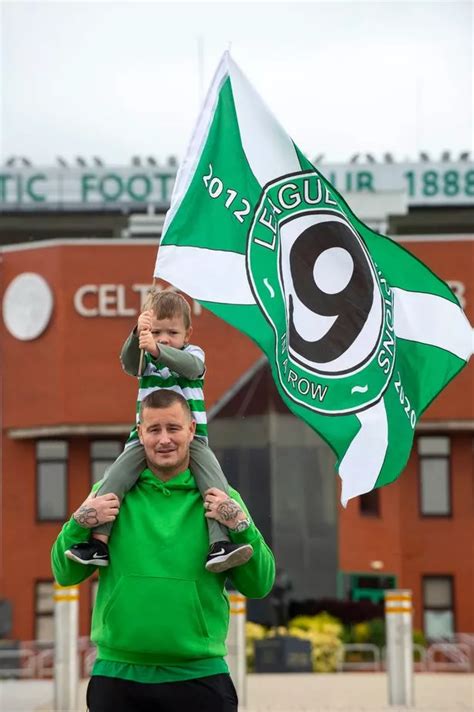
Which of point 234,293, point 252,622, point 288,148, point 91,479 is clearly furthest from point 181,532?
point 91,479

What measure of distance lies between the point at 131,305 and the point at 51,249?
2257 millimetres

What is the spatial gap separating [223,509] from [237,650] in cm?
1035

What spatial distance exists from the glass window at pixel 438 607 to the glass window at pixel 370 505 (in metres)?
2.10

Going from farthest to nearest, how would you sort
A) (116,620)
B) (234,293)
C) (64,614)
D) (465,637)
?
(465,637)
(64,614)
(234,293)
(116,620)

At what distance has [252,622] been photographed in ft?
87.1

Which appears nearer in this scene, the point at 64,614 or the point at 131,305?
the point at 64,614

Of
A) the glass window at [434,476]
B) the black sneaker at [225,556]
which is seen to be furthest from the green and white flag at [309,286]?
the glass window at [434,476]

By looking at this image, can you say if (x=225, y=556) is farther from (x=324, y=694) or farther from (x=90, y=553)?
(x=324, y=694)

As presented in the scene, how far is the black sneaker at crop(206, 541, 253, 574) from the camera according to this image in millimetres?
5078

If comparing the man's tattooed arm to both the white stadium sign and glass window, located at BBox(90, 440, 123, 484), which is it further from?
the white stadium sign

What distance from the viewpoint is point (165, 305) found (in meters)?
5.86

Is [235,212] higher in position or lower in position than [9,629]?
higher

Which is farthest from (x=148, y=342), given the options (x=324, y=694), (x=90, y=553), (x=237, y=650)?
(x=324, y=694)

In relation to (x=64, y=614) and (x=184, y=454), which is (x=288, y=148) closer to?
(x=184, y=454)
